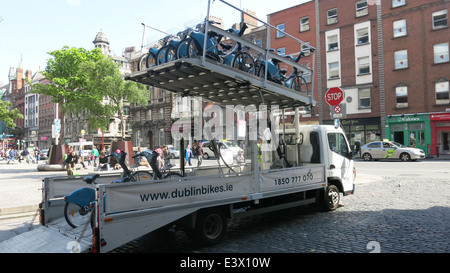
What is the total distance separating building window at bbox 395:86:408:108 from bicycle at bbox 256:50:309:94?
2777 centimetres

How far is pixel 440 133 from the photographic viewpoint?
3092 cm

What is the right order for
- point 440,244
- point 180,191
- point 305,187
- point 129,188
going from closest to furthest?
1. point 129,188
2. point 180,191
3. point 440,244
4. point 305,187

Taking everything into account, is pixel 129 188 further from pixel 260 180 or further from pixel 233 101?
pixel 233 101

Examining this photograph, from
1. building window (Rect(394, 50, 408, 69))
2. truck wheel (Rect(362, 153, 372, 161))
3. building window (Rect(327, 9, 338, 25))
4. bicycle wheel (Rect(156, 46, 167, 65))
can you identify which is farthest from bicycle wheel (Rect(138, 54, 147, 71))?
building window (Rect(327, 9, 338, 25))

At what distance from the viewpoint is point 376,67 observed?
3394 cm

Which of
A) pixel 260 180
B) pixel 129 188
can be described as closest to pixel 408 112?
pixel 260 180

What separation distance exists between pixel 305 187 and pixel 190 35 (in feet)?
12.3

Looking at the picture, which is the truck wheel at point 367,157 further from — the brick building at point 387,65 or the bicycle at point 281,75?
the bicycle at point 281,75

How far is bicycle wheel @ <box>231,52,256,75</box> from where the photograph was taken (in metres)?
6.93

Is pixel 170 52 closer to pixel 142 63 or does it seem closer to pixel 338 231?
pixel 142 63

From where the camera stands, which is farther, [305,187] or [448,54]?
[448,54]

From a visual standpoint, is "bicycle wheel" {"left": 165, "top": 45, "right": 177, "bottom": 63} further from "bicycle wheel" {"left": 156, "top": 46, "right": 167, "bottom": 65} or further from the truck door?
the truck door

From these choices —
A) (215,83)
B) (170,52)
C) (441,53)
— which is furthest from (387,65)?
(170,52)

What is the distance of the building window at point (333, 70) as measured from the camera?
3641 centimetres
